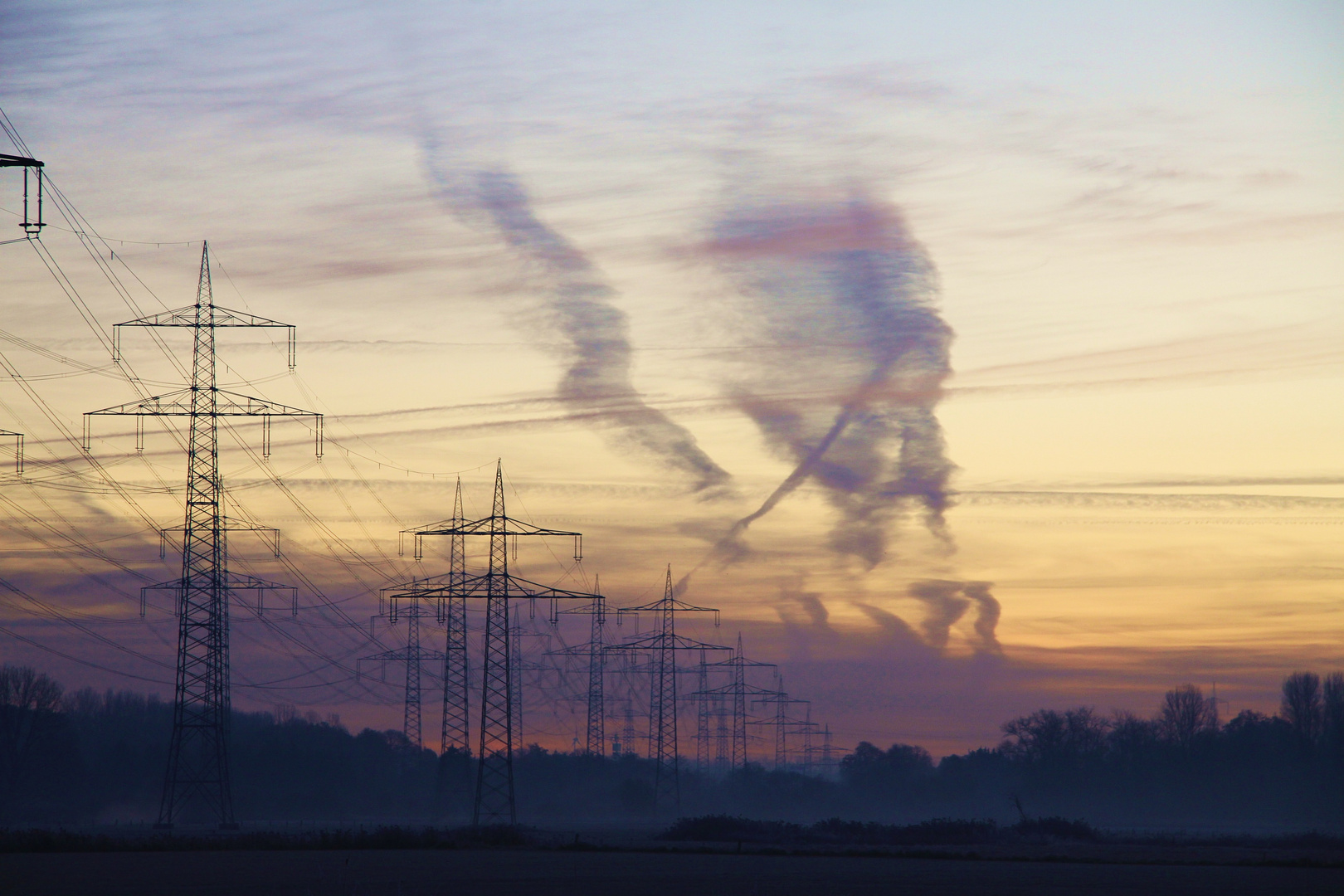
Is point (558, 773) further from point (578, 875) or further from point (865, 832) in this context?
point (578, 875)

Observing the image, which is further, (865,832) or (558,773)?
(558,773)

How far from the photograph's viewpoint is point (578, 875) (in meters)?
50.6

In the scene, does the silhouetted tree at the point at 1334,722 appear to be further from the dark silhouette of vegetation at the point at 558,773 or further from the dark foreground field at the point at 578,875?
the dark foreground field at the point at 578,875

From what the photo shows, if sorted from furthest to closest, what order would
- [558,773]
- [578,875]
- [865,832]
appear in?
[558,773] → [865,832] → [578,875]

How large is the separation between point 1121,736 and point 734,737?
257 ft

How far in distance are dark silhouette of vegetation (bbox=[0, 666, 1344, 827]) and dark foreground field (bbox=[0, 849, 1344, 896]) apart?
173 ft

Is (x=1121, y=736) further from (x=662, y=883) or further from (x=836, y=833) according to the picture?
(x=662, y=883)

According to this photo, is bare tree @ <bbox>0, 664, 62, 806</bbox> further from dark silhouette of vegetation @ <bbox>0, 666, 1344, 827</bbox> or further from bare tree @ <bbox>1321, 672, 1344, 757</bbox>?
bare tree @ <bbox>1321, 672, 1344, 757</bbox>

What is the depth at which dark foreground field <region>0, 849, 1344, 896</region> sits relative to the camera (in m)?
43.5

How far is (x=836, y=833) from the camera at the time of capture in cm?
9706

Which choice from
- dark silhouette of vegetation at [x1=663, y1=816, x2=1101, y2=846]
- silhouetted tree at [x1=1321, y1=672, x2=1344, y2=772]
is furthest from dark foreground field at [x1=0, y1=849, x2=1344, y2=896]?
silhouetted tree at [x1=1321, y1=672, x2=1344, y2=772]

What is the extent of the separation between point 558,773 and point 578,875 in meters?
145

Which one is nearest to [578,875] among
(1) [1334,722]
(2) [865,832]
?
(2) [865,832]

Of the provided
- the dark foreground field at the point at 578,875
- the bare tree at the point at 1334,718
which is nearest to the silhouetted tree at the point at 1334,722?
the bare tree at the point at 1334,718
